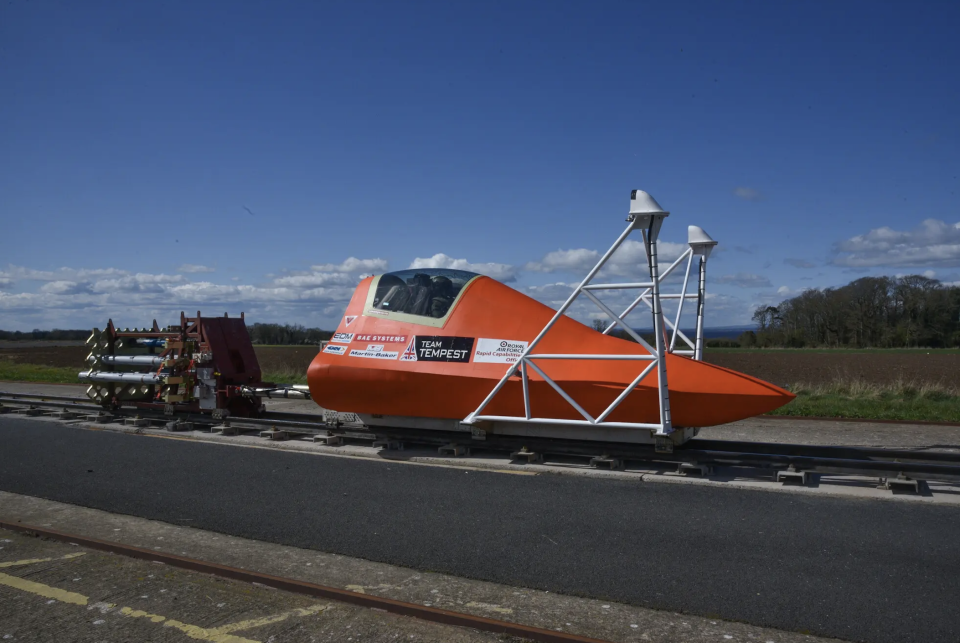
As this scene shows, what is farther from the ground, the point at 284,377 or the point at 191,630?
the point at 284,377

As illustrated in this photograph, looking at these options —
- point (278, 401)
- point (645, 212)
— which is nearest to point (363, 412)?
point (645, 212)

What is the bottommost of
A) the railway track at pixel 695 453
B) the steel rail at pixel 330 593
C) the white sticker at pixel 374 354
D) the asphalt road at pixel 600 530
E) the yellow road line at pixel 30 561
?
the yellow road line at pixel 30 561

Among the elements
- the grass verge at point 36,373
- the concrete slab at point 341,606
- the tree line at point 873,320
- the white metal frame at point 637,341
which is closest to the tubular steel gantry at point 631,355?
the white metal frame at point 637,341

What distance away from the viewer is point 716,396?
7.77 meters

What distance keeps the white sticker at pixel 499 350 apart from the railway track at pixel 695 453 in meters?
1.18

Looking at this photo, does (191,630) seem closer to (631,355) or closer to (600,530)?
(600,530)

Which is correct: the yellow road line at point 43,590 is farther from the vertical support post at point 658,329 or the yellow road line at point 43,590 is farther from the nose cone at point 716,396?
the nose cone at point 716,396

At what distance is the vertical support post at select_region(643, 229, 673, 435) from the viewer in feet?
24.7

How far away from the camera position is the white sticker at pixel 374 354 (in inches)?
374

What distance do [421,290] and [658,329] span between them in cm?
363

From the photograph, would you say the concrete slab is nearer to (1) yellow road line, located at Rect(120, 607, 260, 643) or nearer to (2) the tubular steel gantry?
(1) yellow road line, located at Rect(120, 607, 260, 643)

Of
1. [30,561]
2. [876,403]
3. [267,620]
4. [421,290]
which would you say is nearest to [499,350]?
[421,290]

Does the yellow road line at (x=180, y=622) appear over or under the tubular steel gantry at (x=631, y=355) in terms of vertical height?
under

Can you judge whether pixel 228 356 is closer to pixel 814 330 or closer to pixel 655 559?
pixel 655 559
